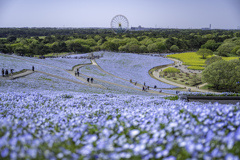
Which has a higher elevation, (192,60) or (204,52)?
(204,52)

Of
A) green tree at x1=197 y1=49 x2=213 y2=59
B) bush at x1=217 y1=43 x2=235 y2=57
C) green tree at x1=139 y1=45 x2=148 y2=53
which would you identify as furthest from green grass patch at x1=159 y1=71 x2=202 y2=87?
green tree at x1=139 y1=45 x2=148 y2=53

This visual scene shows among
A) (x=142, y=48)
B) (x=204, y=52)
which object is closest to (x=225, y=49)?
(x=204, y=52)

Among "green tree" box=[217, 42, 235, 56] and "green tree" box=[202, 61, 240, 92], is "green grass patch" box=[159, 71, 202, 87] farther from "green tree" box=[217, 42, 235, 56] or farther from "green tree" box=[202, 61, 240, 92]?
"green tree" box=[217, 42, 235, 56]

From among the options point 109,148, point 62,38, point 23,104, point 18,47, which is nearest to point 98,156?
point 109,148

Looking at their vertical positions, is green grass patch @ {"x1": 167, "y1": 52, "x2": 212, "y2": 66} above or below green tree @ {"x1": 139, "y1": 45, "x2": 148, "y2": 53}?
below

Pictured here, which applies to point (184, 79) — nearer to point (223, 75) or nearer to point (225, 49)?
point (223, 75)

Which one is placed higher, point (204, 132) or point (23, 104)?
point (204, 132)

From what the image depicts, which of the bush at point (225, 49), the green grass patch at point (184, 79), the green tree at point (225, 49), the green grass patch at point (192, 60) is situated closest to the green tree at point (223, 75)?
the green grass patch at point (184, 79)

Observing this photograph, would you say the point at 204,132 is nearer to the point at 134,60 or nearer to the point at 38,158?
the point at 38,158

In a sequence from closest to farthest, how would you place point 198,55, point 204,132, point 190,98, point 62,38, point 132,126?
1. point 204,132
2. point 132,126
3. point 190,98
4. point 198,55
5. point 62,38
